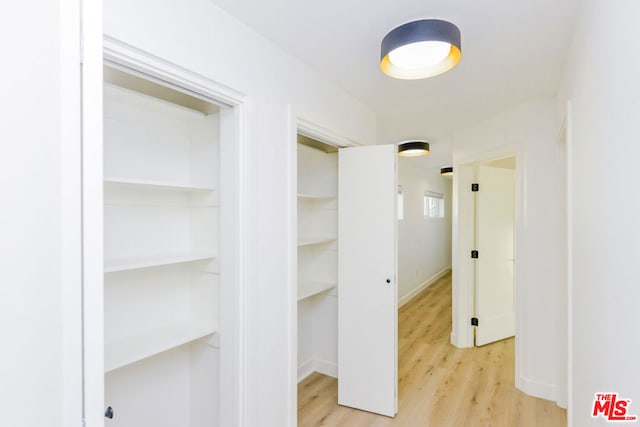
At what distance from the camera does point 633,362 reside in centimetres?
84

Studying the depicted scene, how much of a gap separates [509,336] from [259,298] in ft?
11.5

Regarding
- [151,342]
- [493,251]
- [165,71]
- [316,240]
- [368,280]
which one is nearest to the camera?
[165,71]

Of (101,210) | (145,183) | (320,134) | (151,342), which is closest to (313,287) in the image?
(320,134)

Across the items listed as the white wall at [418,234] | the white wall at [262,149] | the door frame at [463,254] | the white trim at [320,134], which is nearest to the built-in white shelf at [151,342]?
the white wall at [262,149]

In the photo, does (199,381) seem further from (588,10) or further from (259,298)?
(588,10)

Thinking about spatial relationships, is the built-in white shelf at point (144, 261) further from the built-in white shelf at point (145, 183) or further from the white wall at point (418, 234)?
the white wall at point (418, 234)

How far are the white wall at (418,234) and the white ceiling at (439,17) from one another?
9.69 ft

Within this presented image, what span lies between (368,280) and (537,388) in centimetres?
170

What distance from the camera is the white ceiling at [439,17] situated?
1550 millimetres

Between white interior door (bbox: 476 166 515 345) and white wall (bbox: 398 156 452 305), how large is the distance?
1.70 meters

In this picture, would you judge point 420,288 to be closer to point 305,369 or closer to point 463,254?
point 463,254

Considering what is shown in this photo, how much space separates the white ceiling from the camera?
155 cm

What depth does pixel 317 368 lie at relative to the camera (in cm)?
323

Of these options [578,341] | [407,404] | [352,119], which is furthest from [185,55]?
[407,404]
